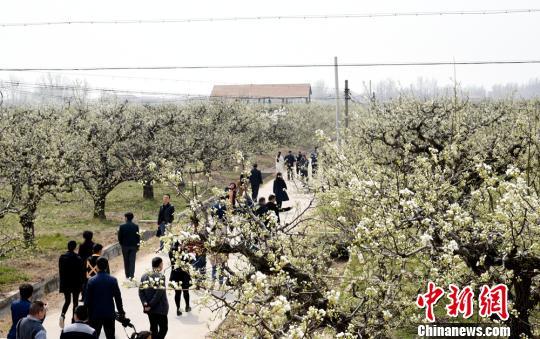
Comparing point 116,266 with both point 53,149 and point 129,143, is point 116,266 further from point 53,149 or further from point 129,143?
point 129,143

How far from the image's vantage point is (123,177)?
75.5 feet

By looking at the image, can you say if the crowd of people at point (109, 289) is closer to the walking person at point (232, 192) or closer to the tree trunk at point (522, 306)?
the walking person at point (232, 192)

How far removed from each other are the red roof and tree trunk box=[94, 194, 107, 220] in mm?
73931

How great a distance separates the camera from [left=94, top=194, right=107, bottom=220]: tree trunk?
22.5 metres

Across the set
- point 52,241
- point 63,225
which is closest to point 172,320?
point 52,241

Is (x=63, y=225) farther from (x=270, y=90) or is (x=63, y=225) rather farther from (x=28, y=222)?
(x=270, y=90)

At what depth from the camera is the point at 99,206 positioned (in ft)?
74.9

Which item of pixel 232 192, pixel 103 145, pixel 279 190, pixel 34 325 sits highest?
pixel 103 145

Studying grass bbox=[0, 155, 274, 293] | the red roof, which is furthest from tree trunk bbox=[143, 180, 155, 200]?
the red roof

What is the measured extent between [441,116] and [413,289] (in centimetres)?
1051

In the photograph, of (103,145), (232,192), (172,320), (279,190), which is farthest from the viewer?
(103,145)

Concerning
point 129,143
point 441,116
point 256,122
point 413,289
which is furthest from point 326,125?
point 413,289

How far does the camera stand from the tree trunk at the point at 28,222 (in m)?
17.0

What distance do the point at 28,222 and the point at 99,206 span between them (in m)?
5.06
